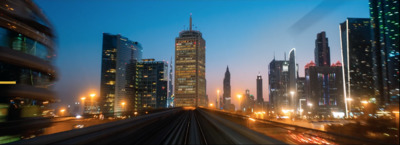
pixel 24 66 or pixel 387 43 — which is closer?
pixel 24 66

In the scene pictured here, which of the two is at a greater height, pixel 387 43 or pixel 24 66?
pixel 387 43

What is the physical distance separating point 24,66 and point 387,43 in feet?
646

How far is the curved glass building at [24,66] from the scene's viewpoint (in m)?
20.0

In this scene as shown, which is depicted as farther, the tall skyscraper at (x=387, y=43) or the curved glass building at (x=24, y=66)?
the tall skyscraper at (x=387, y=43)

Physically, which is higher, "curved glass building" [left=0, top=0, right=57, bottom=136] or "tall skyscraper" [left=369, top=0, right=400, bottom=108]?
"tall skyscraper" [left=369, top=0, right=400, bottom=108]

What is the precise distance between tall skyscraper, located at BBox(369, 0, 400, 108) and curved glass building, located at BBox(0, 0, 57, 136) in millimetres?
178705

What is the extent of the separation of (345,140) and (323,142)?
120 cm

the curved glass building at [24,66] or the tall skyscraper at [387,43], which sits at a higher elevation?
the tall skyscraper at [387,43]

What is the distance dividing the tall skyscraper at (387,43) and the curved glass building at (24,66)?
179 metres

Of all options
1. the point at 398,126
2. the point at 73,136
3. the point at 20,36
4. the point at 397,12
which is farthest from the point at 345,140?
the point at 397,12

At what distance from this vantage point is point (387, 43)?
16262cm

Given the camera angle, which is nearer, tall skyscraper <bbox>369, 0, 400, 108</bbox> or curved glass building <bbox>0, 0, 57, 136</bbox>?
curved glass building <bbox>0, 0, 57, 136</bbox>

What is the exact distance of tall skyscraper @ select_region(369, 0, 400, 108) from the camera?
157 m

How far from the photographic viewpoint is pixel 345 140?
14.6m
